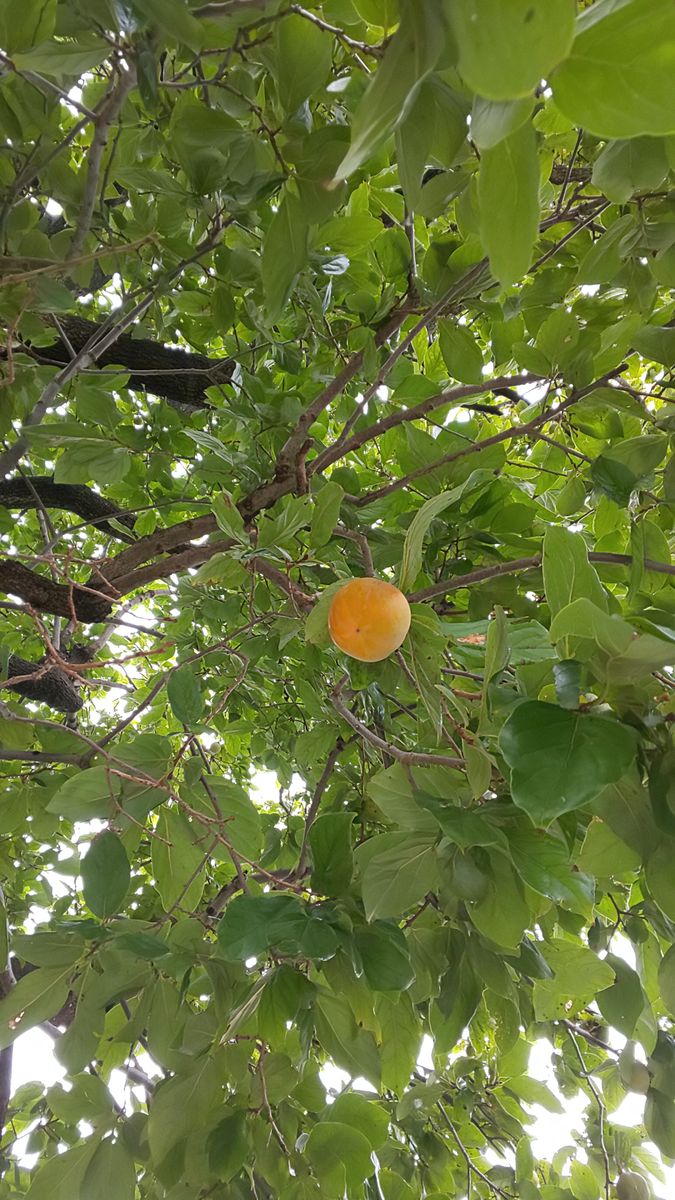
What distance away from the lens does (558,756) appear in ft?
2.18

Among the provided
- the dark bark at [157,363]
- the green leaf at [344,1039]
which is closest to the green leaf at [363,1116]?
the green leaf at [344,1039]

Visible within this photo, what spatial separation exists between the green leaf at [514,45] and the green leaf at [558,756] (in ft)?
1.64

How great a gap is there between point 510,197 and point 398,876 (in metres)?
0.82

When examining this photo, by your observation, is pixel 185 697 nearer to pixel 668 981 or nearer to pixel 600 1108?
pixel 668 981

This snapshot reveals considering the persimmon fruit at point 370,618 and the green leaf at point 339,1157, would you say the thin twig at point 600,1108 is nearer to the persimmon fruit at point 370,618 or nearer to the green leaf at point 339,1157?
the green leaf at point 339,1157

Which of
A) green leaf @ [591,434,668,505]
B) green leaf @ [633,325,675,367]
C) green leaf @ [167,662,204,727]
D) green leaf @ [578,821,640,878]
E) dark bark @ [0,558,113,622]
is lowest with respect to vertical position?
green leaf @ [578,821,640,878]

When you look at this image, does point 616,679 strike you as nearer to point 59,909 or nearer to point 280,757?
point 280,757

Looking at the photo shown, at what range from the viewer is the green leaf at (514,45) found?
37cm

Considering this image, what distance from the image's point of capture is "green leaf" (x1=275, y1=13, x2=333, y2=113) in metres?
0.87

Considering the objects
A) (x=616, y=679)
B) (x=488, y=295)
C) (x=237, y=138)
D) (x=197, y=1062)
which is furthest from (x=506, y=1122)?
(x=237, y=138)

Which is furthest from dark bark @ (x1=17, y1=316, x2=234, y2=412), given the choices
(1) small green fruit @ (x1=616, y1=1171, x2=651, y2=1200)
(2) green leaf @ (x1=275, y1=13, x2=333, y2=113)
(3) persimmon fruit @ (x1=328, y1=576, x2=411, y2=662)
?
(1) small green fruit @ (x1=616, y1=1171, x2=651, y2=1200)

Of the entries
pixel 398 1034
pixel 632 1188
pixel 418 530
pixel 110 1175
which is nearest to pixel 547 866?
pixel 418 530

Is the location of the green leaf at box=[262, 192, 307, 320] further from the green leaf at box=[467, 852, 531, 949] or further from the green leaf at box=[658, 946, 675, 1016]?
the green leaf at box=[658, 946, 675, 1016]

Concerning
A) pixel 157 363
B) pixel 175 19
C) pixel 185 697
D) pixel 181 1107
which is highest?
pixel 157 363
